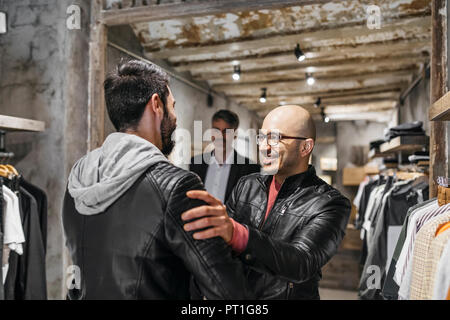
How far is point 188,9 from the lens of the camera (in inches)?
104

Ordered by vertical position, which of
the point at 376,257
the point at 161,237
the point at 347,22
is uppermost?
the point at 347,22

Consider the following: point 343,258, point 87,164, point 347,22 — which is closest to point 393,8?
point 347,22

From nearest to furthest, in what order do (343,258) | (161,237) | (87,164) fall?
1. (161,237)
2. (87,164)
3. (343,258)

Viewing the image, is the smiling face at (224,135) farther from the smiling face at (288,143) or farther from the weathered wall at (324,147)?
the weathered wall at (324,147)

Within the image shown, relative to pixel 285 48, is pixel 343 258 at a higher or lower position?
lower

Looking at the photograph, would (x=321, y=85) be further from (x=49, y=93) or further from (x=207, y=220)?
(x=207, y=220)

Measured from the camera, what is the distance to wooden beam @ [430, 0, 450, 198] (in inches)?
91.5

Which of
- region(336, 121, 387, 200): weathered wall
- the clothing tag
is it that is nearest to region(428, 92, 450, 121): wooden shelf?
the clothing tag

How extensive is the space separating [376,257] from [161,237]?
8.79 feet

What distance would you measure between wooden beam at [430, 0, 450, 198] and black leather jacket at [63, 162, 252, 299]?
174 centimetres

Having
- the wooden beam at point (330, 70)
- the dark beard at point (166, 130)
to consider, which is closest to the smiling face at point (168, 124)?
the dark beard at point (166, 130)

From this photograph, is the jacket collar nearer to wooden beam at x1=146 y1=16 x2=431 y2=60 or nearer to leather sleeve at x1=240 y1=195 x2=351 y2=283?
leather sleeve at x1=240 y1=195 x2=351 y2=283

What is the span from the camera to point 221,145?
3.30 m
